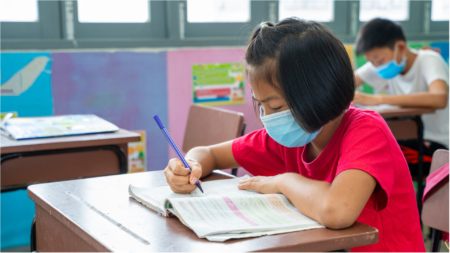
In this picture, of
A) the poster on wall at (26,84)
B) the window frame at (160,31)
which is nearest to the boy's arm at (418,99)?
the window frame at (160,31)

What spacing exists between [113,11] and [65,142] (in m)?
1.32

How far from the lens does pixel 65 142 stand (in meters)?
1.55

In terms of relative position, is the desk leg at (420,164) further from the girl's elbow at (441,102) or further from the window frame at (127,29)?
the window frame at (127,29)

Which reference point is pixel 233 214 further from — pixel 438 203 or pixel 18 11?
pixel 18 11

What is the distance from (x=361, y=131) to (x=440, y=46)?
3017 millimetres

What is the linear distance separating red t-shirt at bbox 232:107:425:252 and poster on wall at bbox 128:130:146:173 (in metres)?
1.63

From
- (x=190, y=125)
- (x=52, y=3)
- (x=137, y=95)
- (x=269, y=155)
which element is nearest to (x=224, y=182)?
(x=269, y=155)

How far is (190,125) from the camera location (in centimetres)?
208

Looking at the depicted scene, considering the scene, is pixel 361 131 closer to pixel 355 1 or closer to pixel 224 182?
pixel 224 182

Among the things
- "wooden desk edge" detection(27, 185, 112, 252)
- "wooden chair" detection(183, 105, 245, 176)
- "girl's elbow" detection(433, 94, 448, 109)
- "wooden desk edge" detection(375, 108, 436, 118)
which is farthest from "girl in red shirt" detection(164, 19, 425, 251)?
"girl's elbow" detection(433, 94, 448, 109)

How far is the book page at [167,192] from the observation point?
876mm

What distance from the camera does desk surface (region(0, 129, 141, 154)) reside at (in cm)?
149

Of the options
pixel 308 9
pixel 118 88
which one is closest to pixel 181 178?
pixel 118 88

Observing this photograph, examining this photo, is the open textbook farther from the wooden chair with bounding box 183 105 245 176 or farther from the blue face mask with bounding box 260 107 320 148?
the wooden chair with bounding box 183 105 245 176
